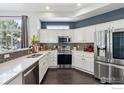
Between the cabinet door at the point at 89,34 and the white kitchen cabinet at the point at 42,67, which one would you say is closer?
the white kitchen cabinet at the point at 42,67

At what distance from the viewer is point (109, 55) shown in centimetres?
470

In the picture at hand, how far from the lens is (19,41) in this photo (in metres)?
7.62

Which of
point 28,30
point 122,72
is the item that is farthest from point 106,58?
point 28,30

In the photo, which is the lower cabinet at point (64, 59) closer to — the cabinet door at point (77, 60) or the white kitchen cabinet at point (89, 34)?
the cabinet door at point (77, 60)

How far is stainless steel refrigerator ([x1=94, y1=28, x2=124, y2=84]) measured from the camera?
14.2ft

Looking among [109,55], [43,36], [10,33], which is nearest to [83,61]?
[109,55]

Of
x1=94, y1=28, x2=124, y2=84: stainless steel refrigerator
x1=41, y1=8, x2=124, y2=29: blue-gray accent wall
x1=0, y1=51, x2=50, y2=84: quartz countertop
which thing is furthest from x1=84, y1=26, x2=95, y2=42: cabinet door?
x1=0, y1=51, x2=50, y2=84: quartz countertop

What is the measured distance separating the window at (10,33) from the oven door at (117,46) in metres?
4.71

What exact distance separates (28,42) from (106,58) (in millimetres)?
3891

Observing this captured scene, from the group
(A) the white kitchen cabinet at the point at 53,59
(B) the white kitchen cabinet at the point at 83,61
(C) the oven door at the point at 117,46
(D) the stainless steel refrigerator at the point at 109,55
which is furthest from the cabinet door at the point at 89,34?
(C) the oven door at the point at 117,46

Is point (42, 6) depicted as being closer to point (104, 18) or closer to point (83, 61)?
point (104, 18)

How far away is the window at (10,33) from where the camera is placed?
7699 mm

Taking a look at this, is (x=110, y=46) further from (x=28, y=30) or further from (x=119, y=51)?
(x=28, y=30)

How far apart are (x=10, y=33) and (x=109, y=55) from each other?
203 inches
